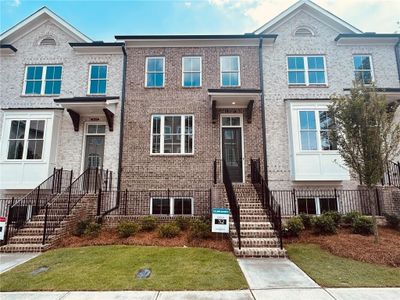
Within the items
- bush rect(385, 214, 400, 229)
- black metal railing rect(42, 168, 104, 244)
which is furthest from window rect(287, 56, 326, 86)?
black metal railing rect(42, 168, 104, 244)

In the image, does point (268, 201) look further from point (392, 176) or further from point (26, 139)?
point (26, 139)

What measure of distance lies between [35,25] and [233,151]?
13185 mm

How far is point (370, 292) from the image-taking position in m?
4.71

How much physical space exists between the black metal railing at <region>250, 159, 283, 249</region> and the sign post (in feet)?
5.25

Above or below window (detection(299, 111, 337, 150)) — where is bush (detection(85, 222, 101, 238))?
below

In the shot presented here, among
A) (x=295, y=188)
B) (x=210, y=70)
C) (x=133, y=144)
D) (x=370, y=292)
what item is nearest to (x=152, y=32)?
(x=210, y=70)

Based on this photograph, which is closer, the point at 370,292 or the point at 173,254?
the point at 370,292

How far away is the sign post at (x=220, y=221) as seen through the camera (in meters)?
7.64

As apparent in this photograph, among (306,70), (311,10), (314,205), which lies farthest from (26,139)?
(311,10)

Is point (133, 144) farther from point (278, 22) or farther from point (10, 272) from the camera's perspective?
point (278, 22)

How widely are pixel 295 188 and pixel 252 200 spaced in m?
2.99

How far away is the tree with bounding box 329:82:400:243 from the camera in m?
7.95

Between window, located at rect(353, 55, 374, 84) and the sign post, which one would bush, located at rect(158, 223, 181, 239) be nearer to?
the sign post

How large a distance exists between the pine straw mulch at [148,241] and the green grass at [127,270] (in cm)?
51
